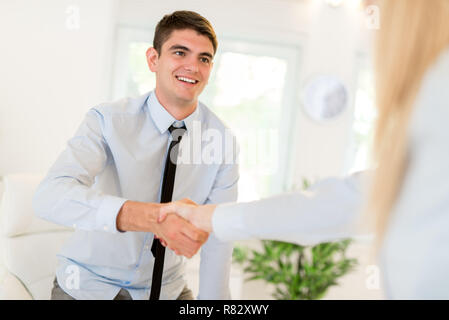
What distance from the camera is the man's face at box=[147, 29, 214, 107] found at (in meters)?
1.38

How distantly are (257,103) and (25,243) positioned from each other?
2.09m

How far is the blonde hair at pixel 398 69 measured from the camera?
678 millimetres

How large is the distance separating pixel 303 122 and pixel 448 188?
9.15 ft

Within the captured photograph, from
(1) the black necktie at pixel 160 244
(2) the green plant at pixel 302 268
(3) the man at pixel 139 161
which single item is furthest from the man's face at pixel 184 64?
(2) the green plant at pixel 302 268

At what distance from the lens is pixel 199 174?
1.50 m

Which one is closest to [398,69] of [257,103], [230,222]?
[230,222]

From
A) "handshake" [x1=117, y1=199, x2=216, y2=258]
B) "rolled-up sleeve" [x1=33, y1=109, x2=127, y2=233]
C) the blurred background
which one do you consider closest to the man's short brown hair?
"rolled-up sleeve" [x1=33, y1=109, x2=127, y2=233]

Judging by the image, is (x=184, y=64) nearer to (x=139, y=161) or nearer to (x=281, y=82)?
(x=139, y=161)

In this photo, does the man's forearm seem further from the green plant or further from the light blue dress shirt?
the green plant

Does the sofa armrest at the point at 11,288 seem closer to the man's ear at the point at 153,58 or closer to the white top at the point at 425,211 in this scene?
the man's ear at the point at 153,58

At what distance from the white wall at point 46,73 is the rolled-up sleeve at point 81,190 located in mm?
998

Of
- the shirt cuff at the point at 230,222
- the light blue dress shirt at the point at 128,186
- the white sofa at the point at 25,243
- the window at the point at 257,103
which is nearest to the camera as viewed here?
the shirt cuff at the point at 230,222

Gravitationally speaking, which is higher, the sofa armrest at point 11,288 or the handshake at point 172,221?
the handshake at point 172,221
